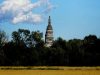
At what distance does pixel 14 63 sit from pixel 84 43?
24659 mm

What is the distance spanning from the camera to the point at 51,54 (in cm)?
11144

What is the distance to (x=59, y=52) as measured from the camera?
4409 inches

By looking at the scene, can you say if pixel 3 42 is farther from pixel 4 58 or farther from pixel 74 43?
pixel 74 43

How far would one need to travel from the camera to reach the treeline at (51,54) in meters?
108

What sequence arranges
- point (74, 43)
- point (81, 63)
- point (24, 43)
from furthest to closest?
point (24, 43) → point (74, 43) → point (81, 63)

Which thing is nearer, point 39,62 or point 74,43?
point 39,62

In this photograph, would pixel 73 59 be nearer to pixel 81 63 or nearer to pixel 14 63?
pixel 81 63

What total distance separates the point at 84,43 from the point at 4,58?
26.1 metres

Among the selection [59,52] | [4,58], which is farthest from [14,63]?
[59,52]

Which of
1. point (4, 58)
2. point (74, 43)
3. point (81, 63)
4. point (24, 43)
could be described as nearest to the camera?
point (81, 63)

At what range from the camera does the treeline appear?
4253 inches

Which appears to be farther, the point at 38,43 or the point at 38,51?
the point at 38,43

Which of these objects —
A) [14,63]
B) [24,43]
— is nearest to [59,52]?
[14,63]

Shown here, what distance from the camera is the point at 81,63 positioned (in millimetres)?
105750
